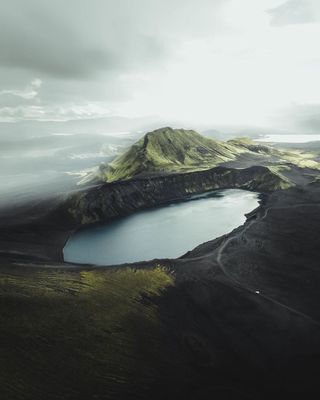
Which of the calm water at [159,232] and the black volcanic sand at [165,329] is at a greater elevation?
the black volcanic sand at [165,329]

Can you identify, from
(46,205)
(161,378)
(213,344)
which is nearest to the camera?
(161,378)

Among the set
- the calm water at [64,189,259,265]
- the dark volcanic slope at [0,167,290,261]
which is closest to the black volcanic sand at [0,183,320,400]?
the calm water at [64,189,259,265]

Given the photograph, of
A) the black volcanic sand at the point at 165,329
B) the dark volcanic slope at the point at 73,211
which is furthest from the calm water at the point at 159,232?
the black volcanic sand at the point at 165,329

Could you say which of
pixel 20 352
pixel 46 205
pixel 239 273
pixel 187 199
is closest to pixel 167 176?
pixel 187 199

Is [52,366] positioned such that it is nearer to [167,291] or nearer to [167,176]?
[167,291]

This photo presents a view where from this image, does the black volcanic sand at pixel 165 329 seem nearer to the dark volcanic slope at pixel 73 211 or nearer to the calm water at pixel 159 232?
the calm water at pixel 159 232

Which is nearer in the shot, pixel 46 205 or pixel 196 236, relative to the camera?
pixel 196 236

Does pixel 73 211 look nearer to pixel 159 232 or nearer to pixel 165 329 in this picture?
pixel 159 232
